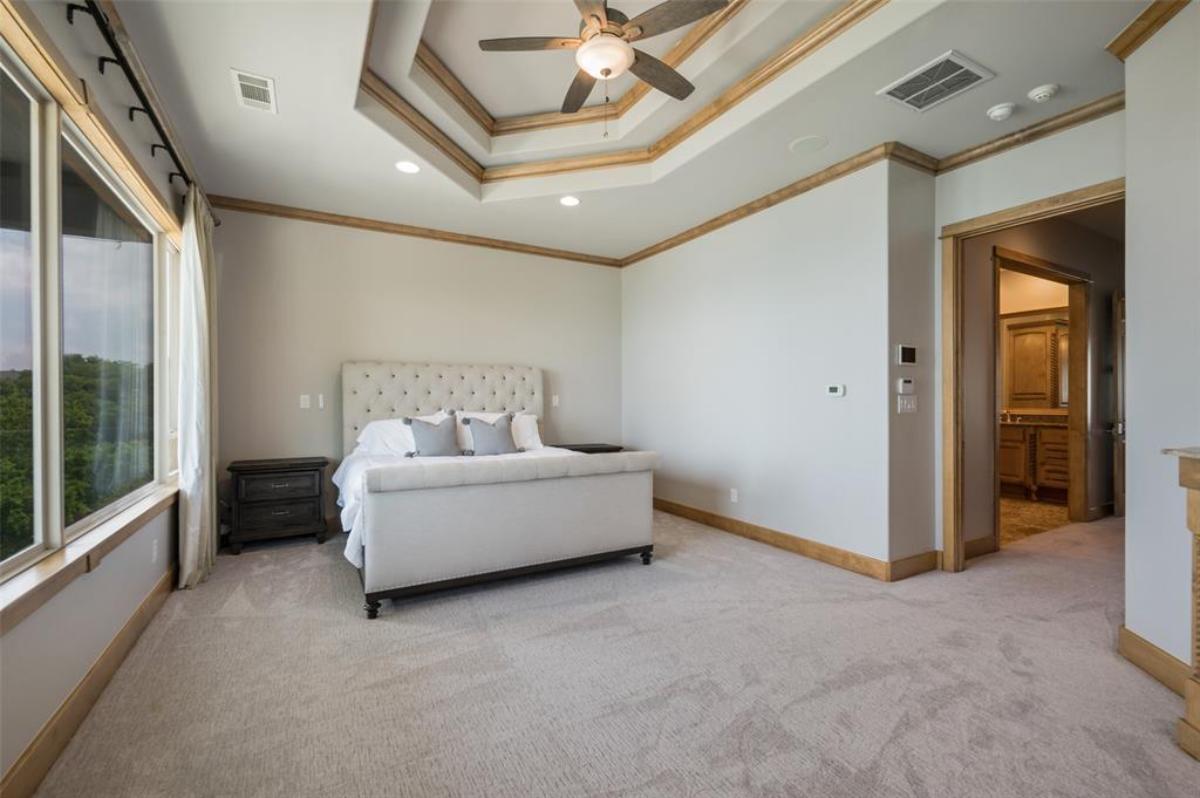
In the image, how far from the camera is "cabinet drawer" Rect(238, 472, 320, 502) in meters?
4.07

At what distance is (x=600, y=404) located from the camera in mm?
6285

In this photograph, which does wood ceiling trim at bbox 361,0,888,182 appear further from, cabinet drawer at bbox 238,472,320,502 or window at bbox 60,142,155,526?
cabinet drawer at bbox 238,472,320,502

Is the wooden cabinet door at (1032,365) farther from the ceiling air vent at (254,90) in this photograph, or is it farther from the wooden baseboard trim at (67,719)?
the wooden baseboard trim at (67,719)

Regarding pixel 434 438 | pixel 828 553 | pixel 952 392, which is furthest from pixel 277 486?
pixel 952 392

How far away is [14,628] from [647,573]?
117 inches

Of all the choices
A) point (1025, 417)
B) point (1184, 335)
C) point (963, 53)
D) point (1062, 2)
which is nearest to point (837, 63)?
point (963, 53)

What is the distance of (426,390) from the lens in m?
5.09

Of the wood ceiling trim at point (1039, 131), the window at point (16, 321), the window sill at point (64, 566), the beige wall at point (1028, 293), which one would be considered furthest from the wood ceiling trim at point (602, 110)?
the beige wall at point (1028, 293)

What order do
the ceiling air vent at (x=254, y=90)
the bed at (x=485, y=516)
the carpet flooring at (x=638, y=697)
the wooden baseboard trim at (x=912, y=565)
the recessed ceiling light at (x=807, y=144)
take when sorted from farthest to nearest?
the wooden baseboard trim at (x=912, y=565), the recessed ceiling light at (x=807, y=144), the bed at (x=485, y=516), the ceiling air vent at (x=254, y=90), the carpet flooring at (x=638, y=697)

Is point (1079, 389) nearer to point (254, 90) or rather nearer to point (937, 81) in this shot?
point (937, 81)

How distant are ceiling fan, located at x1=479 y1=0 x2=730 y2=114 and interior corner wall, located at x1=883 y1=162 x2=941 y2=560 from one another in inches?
76.8

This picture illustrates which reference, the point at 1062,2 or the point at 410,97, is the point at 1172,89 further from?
A: the point at 410,97

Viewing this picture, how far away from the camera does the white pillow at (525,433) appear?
5.02m

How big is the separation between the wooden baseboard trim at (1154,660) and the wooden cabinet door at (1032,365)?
536 centimetres
